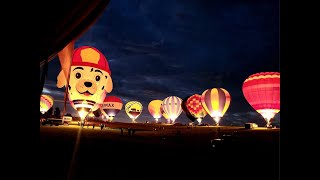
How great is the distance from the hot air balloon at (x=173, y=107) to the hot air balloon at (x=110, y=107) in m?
8.40

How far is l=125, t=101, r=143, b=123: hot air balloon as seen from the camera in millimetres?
49406

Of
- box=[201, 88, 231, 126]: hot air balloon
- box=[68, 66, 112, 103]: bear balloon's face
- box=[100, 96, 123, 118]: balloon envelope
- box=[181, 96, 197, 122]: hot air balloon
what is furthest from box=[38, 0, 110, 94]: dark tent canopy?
box=[100, 96, 123, 118]: balloon envelope

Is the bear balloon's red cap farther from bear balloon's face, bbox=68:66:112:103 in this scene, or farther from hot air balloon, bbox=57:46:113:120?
bear balloon's face, bbox=68:66:112:103

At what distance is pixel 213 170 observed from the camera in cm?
532

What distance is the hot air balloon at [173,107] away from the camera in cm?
4219

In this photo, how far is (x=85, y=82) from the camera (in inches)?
681

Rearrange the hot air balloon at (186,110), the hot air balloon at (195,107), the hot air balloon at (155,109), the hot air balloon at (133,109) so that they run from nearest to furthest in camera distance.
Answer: the hot air balloon at (195,107) < the hot air balloon at (186,110) < the hot air balloon at (133,109) < the hot air balloon at (155,109)

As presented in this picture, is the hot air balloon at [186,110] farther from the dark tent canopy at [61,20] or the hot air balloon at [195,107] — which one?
the dark tent canopy at [61,20]

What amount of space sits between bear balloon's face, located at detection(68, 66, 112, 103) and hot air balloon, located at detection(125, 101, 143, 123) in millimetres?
31410

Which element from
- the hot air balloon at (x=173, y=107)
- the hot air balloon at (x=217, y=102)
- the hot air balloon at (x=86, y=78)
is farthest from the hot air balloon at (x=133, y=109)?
the hot air balloon at (x=86, y=78)
